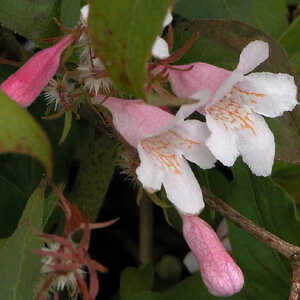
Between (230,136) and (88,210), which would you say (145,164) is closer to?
(230,136)

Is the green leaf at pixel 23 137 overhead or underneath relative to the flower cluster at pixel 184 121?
overhead

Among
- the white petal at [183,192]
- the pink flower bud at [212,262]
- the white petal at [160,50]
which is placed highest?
the white petal at [160,50]

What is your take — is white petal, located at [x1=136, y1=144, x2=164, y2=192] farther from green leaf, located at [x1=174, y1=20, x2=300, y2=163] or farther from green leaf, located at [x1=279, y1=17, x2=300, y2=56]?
green leaf, located at [x1=279, y1=17, x2=300, y2=56]

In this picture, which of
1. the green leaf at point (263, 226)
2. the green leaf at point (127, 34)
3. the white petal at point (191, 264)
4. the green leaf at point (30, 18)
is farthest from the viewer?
the white petal at point (191, 264)

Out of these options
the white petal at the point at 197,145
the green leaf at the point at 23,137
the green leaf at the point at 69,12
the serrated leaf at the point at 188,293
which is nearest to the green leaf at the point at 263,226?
the serrated leaf at the point at 188,293

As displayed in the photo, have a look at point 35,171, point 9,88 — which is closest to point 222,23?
point 9,88

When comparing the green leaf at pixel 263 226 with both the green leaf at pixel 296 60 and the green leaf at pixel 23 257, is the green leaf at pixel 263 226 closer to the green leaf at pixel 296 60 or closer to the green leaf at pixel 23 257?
the green leaf at pixel 296 60

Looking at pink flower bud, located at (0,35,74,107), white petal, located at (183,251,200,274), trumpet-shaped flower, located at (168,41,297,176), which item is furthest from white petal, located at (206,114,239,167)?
white petal, located at (183,251,200,274)
